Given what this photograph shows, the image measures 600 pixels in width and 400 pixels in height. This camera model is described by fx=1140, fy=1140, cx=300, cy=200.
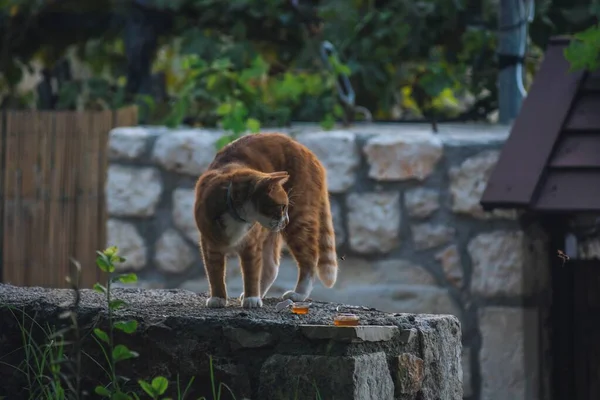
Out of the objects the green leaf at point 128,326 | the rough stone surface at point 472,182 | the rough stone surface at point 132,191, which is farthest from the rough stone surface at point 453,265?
the green leaf at point 128,326

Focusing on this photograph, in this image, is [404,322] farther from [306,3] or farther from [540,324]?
[306,3]

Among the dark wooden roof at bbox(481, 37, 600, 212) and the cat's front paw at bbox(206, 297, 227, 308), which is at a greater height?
the dark wooden roof at bbox(481, 37, 600, 212)

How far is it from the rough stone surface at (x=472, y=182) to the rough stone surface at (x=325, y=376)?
7.97ft

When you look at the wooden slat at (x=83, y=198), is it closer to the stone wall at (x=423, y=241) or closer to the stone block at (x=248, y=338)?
the stone wall at (x=423, y=241)

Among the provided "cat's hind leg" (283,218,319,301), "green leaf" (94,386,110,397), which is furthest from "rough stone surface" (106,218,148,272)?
"green leaf" (94,386,110,397)

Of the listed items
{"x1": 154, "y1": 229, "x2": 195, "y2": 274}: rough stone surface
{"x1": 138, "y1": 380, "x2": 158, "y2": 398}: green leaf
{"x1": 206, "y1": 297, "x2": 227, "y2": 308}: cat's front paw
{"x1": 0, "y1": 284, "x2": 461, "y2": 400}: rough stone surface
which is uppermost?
{"x1": 154, "y1": 229, "x2": 195, "y2": 274}: rough stone surface

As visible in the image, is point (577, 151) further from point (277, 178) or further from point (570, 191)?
point (277, 178)

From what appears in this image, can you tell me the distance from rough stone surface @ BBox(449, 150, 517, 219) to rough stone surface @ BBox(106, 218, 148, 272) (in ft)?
5.46

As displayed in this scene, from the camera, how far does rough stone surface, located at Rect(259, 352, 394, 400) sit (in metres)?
3.15

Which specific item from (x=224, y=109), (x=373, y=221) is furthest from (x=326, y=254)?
(x=224, y=109)

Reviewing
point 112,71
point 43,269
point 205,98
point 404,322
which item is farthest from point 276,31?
point 404,322

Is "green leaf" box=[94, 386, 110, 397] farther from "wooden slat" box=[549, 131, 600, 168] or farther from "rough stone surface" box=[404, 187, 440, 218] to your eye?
"rough stone surface" box=[404, 187, 440, 218]

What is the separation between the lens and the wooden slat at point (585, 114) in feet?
16.7

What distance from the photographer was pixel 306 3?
6.90 metres
